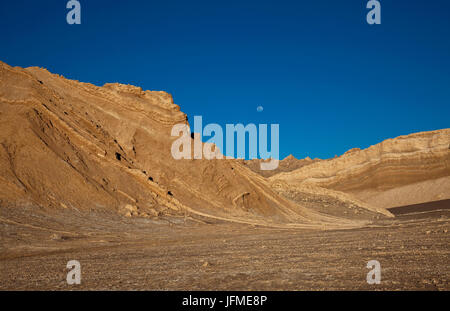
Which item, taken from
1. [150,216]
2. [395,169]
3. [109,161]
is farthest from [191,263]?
[395,169]

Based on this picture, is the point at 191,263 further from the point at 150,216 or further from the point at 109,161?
the point at 109,161

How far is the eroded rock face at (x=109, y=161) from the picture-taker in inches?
699

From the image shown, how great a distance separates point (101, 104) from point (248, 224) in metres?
14.3

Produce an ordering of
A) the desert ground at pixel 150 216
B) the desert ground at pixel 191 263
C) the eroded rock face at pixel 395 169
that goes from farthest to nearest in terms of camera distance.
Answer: the eroded rock face at pixel 395 169 < the desert ground at pixel 150 216 < the desert ground at pixel 191 263

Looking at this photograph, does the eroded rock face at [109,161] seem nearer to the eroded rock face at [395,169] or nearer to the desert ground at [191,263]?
the desert ground at [191,263]

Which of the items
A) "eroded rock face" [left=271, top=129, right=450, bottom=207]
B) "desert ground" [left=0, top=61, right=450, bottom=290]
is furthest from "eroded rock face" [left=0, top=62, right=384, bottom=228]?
"eroded rock face" [left=271, top=129, right=450, bottom=207]

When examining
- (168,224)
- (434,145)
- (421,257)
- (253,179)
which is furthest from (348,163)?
(421,257)

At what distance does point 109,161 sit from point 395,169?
2275 inches

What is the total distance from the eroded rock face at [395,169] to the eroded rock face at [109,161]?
34471mm

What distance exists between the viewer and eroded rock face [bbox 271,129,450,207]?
6207cm

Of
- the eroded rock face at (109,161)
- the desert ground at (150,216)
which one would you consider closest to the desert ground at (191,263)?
the desert ground at (150,216)
